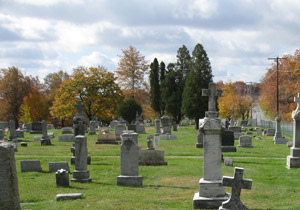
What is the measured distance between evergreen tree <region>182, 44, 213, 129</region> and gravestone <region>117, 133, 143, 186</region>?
133 feet

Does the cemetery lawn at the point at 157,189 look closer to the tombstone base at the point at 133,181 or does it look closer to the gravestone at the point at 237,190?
the tombstone base at the point at 133,181

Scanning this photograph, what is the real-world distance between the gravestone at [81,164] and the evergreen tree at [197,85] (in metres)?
40.1

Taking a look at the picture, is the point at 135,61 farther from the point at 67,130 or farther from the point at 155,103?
the point at 67,130

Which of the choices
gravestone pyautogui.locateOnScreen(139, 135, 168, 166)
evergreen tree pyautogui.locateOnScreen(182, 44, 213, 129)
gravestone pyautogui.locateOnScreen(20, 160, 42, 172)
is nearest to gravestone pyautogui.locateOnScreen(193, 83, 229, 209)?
gravestone pyautogui.locateOnScreen(139, 135, 168, 166)

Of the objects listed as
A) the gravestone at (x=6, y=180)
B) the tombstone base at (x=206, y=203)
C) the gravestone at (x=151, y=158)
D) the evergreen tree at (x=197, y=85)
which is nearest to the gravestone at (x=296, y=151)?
the gravestone at (x=151, y=158)

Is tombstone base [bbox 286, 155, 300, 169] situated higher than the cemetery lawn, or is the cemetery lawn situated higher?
tombstone base [bbox 286, 155, 300, 169]

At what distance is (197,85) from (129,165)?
42251mm

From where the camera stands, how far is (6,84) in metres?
63.1

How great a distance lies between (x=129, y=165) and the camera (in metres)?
12.9

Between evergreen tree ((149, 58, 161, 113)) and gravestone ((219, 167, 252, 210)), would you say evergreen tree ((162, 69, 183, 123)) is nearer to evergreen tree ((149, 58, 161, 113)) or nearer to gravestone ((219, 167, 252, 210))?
evergreen tree ((149, 58, 161, 113))

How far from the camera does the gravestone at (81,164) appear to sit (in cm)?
1332

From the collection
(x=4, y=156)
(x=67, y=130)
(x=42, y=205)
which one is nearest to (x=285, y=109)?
(x=67, y=130)

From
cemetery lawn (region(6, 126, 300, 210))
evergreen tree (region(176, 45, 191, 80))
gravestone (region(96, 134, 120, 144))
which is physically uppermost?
evergreen tree (region(176, 45, 191, 80))

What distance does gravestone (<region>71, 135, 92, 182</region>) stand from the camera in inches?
524
